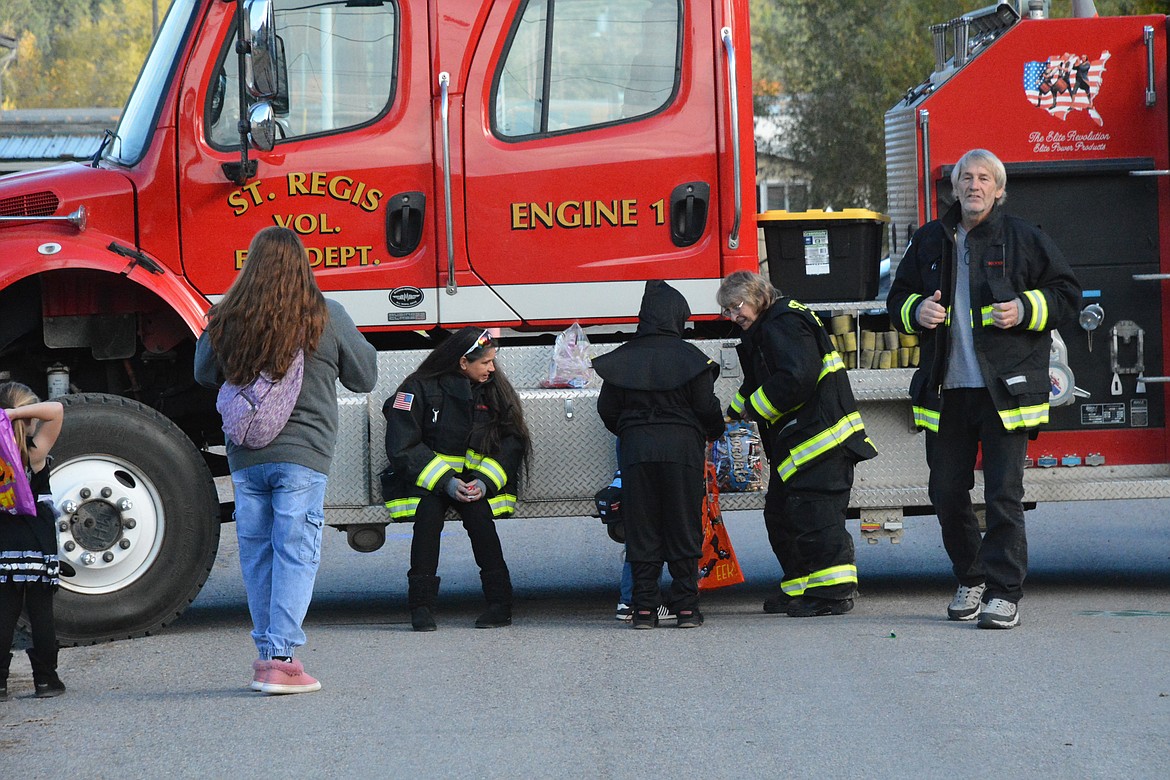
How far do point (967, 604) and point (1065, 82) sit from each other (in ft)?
7.89

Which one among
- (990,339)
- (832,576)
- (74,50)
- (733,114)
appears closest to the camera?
(990,339)

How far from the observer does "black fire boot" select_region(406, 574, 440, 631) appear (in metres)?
7.09

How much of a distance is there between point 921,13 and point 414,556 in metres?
25.5

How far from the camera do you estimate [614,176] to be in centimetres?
704

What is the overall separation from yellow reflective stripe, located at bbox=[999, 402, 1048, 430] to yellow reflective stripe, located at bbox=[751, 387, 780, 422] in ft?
3.19

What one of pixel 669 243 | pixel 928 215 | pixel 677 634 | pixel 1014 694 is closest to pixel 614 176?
pixel 669 243

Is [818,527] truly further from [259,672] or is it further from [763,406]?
[259,672]

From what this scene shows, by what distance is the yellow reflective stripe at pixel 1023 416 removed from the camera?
21.8 feet

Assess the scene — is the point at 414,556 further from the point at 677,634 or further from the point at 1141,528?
the point at 1141,528

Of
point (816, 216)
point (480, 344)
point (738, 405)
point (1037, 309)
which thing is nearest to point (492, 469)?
point (480, 344)

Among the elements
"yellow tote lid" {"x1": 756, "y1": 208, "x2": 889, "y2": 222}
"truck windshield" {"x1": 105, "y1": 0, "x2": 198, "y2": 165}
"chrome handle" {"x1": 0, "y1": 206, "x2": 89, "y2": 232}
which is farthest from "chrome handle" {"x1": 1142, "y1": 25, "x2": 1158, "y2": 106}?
"chrome handle" {"x1": 0, "y1": 206, "x2": 89, "y2": 232}

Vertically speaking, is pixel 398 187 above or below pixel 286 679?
above

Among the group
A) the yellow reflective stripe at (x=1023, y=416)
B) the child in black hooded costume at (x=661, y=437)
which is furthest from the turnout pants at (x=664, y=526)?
the yellow reflective stripe at (x=1023, y=416)

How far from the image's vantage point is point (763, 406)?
6.98m
